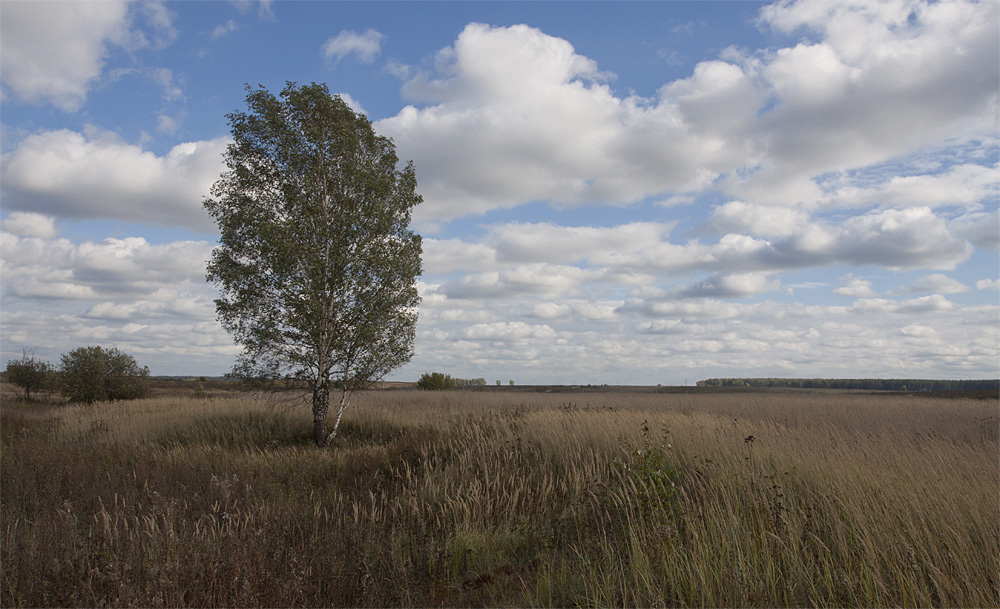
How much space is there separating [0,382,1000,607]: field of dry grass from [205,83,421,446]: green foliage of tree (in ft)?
11.4

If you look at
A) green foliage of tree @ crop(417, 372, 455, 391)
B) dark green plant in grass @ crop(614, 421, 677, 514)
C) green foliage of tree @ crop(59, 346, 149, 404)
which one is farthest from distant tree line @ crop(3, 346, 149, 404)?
dark green plant in grass @ crop(614, 421, 677, 514)

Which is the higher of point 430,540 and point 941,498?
point 941,498

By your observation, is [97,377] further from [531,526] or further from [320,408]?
[531,526]

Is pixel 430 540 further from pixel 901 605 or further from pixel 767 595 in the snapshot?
pixel 901 605

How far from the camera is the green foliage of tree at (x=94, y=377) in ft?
96.1

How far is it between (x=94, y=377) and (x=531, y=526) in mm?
32258

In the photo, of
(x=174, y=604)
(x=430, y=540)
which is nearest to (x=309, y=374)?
(x=430, y=540)

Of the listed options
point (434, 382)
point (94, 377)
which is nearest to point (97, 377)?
point (94, 377)

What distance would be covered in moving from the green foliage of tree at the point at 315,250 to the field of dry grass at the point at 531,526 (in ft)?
11.4

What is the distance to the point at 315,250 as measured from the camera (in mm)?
13422

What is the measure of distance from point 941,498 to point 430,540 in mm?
5393

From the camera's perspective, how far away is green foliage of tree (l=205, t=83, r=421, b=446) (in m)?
13.4

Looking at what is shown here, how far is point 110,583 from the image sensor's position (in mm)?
4344

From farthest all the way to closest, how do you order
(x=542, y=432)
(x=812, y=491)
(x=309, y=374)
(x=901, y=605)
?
(x=309, y=374), (x=542, y=432), (x=812, y=491), (x=901, y=605)
